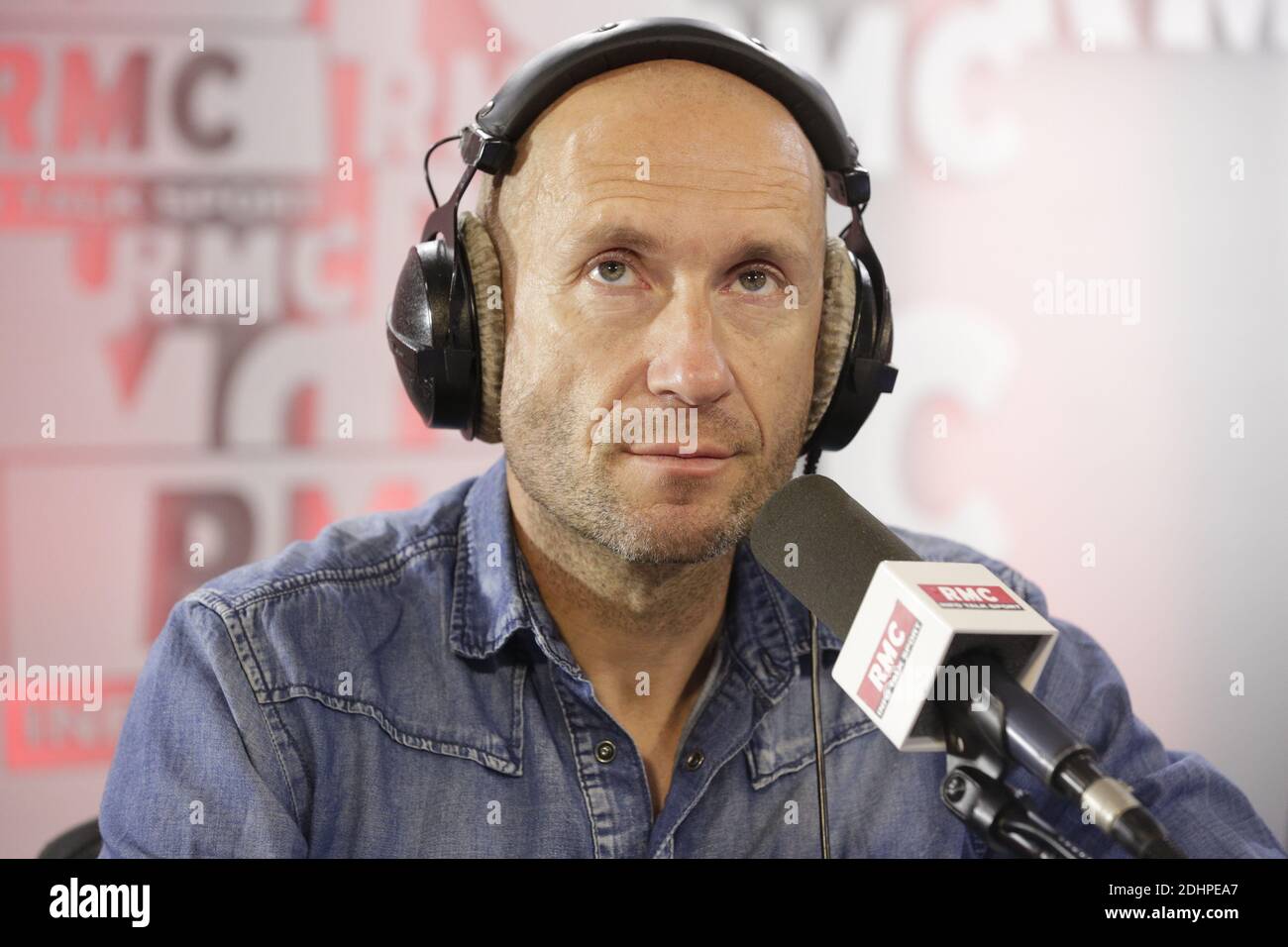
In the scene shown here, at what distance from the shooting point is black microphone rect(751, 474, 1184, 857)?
78 centimetres

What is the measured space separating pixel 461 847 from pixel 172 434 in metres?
1.52

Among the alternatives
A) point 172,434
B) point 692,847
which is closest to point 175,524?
point 172,434

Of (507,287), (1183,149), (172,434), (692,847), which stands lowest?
(692,847)

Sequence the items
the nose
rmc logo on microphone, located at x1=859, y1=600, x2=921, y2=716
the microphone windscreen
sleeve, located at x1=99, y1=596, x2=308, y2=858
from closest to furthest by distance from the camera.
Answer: rmc logo on microphone, located at x1=859, y1=600, x2=921, y2=716, the microphone windscreen, sleeve, located at x1=99, y1=596, x2=308, y2=858, the nose

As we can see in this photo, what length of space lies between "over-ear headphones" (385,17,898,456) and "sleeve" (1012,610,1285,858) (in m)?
0.45

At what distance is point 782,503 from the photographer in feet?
3.94

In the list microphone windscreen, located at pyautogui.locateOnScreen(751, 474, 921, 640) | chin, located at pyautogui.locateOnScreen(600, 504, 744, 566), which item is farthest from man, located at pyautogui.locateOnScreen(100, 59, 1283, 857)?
microphone windscreen, located at pyautogui.locateOnScreen(751, 474, 921, 640)

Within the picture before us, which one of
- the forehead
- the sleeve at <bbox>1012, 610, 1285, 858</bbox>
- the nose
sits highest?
the forehead

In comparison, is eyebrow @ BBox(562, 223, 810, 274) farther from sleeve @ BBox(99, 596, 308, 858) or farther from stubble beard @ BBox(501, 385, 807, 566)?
sleeve @ BBox(99, 596, 308, 858)

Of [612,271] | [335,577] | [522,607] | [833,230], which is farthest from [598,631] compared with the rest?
[833,230]

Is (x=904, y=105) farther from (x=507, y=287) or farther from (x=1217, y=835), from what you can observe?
(x=1217, y=835)

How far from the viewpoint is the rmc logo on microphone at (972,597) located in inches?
34.7

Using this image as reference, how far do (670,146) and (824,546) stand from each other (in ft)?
1.87

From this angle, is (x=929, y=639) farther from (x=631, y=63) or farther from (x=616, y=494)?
(x=631, y=63)
